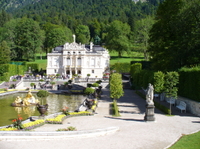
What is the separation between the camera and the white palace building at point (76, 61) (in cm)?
6141

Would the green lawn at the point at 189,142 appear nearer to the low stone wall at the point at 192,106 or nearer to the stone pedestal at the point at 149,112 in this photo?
the stone pedestal at the point at 149,112

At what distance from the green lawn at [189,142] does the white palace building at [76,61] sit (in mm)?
48371

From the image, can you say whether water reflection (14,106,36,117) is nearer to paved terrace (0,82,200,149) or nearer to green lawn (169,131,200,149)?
paved terrace (0,82,200,149)

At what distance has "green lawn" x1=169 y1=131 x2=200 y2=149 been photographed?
11.6m

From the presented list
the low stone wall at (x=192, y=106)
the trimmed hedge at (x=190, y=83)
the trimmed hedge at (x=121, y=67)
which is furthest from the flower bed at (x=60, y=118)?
the trimmed hedge at (x=121, y=67)

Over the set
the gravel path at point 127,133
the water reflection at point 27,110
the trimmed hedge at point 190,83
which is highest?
the trimmed hedge at point 190,83

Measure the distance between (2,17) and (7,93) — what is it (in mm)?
71582

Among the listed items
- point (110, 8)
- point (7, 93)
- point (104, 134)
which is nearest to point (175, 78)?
point (104, 134)

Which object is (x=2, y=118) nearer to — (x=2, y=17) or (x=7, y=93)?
(x=7, y=93)

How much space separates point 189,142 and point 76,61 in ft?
166

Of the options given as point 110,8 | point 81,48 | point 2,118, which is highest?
point 110,8

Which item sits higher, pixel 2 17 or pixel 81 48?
pixel 2 17

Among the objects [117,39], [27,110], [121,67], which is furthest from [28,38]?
[27,110]

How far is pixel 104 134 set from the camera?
13.9 meters
